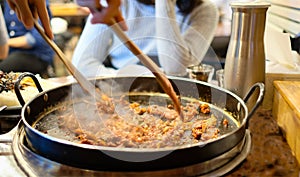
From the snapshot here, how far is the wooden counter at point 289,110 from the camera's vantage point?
2.98 feet

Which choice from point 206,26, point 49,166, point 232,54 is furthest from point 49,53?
point 49,166

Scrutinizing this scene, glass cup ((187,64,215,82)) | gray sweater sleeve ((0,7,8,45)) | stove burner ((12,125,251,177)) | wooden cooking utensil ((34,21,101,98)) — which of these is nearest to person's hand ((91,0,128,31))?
wooden cooking utensil ((34,21,101,98))

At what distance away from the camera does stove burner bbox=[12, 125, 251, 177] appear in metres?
0.76

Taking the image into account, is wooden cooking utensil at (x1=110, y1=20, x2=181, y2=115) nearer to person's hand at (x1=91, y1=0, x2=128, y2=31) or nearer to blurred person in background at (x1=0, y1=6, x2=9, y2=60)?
person's hand at (x1=91, y1=0, x2=128, y2=31)

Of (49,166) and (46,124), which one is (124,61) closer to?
(46,124)

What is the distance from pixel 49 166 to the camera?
801 millimetres

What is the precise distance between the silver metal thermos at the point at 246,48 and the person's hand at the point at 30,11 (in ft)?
2.16

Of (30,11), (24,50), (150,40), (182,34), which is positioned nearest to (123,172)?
(30,11)

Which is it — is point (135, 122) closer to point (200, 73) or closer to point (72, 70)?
point (72, 70)

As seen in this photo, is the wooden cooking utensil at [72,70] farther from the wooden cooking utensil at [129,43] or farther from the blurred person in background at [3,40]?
the blurred person in background at [3,40]

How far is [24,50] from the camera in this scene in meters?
3.21

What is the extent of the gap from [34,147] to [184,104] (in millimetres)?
590

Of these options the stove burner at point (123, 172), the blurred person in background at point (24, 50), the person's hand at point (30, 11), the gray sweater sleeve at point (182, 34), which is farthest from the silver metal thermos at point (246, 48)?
the blurred person in background at point (24, 50)

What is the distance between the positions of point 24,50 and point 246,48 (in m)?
2.53
